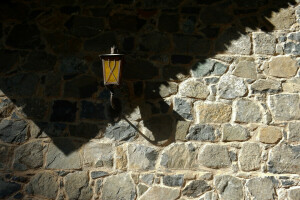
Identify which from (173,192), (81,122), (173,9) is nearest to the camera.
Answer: (173,192)

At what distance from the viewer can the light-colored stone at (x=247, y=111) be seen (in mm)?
3320

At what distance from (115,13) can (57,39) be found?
0.74 m

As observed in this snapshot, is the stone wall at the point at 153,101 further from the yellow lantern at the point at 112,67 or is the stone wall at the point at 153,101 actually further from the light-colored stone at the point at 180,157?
the yellow lantern at the point at 112,67

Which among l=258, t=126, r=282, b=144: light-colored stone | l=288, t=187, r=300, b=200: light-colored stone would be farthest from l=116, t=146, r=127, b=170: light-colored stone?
l=288, t=187, r=300, b=200: light-colored stone

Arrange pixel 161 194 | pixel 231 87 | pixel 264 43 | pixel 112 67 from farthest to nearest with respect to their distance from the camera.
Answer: pixel 264 43
pixel 231 87
pixel 161 194
pixel 112 67

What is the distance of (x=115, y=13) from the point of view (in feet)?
12.2

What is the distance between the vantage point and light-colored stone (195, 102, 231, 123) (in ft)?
11.0

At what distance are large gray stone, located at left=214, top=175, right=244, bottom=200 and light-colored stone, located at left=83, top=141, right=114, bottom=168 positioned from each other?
3.65 feet

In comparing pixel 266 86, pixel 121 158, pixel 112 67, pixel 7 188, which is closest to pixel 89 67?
pixel 112 67

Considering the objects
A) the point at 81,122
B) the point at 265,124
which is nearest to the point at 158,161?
the point at 81,122

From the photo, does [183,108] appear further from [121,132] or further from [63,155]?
[63,155]

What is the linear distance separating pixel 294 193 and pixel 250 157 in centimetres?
53

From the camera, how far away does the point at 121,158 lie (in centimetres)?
331

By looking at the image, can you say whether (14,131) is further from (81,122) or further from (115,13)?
(115,13)
